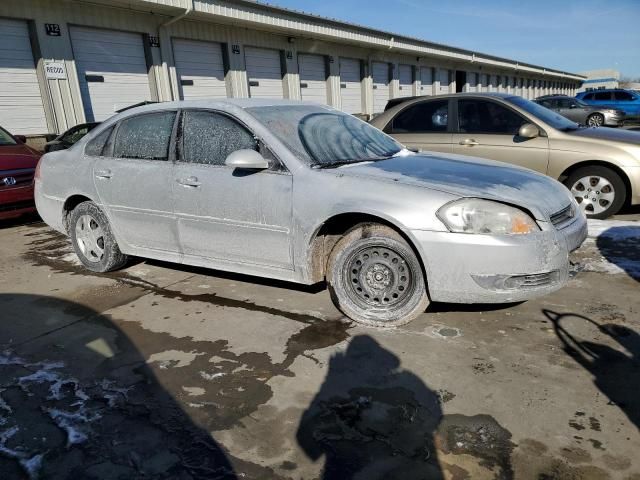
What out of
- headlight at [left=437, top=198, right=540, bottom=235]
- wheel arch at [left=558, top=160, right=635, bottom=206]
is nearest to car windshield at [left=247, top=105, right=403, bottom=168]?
headlight at [left=437, top=198, right=540, bottom=235]

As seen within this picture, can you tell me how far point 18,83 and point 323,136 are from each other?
10354 mm

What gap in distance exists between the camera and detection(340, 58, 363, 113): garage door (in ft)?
68.2

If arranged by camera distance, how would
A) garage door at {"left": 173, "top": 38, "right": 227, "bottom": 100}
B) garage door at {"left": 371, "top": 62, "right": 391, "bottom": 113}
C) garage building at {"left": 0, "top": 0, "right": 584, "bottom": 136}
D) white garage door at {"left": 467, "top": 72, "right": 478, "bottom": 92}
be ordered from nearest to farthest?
garage building at {"left": 0, "top": 0, "right": 584, "bottom": 136} → garage door at {"left": 173, "top": 38, "right": 227, "bottom": 100} → garage door at {"left": 371, "top": 62, "right": 391, "bottom": 113} → white garage door at {"left": 467, "top": 72, "right": 478, "bottom": 92}

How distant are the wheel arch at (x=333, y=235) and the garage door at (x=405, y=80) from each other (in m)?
23.0

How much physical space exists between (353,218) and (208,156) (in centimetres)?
128

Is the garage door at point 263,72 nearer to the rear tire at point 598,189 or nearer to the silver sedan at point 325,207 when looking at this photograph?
the rear tire at point 598,189

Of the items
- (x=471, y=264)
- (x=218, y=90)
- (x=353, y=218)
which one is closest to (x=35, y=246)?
(x=353, y=218)

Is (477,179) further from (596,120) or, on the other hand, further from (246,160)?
(596,120)

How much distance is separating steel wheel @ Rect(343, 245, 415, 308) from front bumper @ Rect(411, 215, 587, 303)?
206 mm

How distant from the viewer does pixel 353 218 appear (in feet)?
10.8

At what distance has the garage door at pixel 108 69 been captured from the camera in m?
12.0

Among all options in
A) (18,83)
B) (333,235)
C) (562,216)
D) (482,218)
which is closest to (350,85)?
(18,83)

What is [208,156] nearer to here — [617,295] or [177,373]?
[177,373]

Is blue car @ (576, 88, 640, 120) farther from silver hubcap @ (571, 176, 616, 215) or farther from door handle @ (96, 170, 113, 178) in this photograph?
door handle @ (96, 170, 113, 178)
